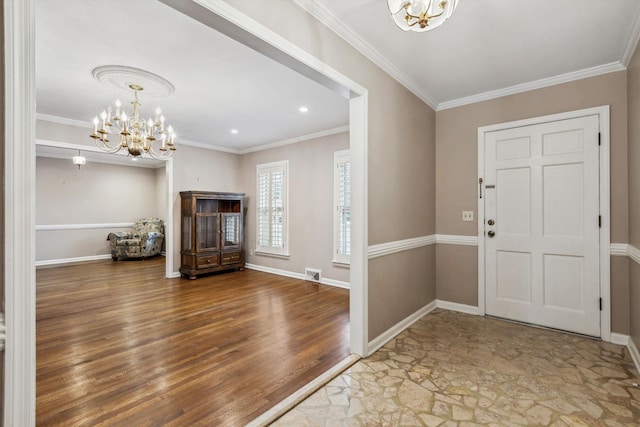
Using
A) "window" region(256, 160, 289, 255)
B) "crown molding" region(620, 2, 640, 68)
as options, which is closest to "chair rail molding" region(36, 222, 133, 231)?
"window" region(256, 160, 289, 255)

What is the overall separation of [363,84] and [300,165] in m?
3.15

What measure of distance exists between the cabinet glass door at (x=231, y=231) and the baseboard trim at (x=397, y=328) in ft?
13.0

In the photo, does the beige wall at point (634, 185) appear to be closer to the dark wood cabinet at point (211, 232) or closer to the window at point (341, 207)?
the window at point (341, 207)

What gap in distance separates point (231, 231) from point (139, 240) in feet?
10.3

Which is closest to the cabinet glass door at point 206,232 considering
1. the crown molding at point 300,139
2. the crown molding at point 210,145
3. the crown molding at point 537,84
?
the crown molding at point 210,145

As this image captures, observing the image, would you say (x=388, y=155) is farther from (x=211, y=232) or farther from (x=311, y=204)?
(x=211, y=232)

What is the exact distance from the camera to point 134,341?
9.53 feet

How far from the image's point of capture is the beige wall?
242cm

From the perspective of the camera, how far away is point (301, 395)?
203 centimetres

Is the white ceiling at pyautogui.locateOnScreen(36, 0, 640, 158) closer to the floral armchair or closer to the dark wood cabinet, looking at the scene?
the dark wood cabinet

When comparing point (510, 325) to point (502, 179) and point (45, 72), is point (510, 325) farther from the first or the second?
point (45, 72)

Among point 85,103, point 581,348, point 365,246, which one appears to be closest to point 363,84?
point 365,246

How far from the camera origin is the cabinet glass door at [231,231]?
609 centimetres

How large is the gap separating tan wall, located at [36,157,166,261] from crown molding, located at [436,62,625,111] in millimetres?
8191
